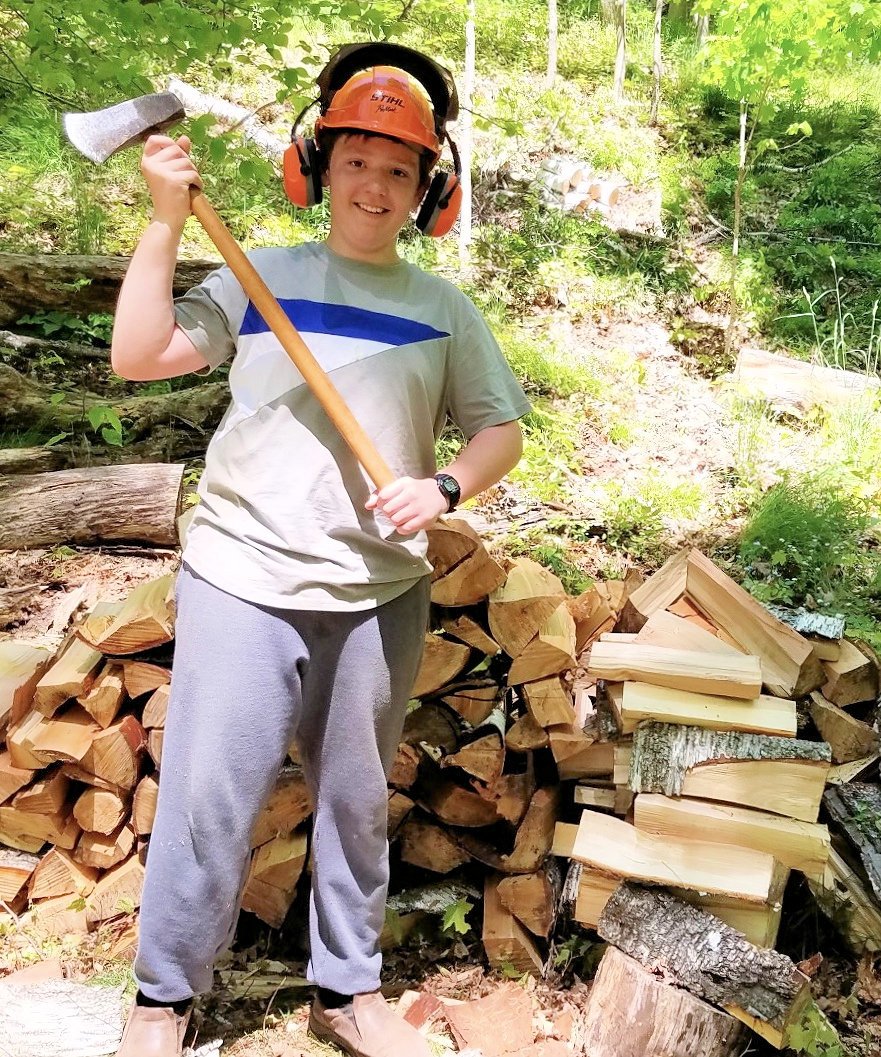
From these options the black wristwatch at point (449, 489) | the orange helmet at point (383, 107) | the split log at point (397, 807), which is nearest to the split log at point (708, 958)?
the split log at point (397, 807)

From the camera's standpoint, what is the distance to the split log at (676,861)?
2002 mm

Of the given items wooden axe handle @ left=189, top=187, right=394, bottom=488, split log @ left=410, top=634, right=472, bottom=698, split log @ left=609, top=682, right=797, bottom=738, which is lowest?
split log @ left=410, top=634, right=472, bottom=698

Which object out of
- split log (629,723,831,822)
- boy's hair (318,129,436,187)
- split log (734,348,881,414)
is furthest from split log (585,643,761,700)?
split log (734,348,881,414)

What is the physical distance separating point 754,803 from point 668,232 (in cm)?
613

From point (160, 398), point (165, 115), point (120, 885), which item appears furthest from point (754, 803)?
point (160, 398)

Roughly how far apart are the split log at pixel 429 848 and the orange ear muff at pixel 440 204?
5.75 feet

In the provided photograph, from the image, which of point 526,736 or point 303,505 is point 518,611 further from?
point 303,505

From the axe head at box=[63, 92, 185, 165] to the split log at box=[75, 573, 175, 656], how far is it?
3.99 feet

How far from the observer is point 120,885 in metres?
2.38

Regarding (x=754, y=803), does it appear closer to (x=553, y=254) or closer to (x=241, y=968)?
(x=241, y=968)


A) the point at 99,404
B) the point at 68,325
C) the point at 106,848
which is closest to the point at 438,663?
the point at 106,848

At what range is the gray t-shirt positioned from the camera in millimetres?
1646

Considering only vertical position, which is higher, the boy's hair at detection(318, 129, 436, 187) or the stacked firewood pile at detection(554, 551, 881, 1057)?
the boy's hair at detection(318, 129, 436, 187)

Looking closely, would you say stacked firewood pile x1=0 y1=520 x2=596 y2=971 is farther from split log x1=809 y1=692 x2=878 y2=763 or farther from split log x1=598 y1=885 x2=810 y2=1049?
split log x1=809 y1=692 x2=878 y2=763
